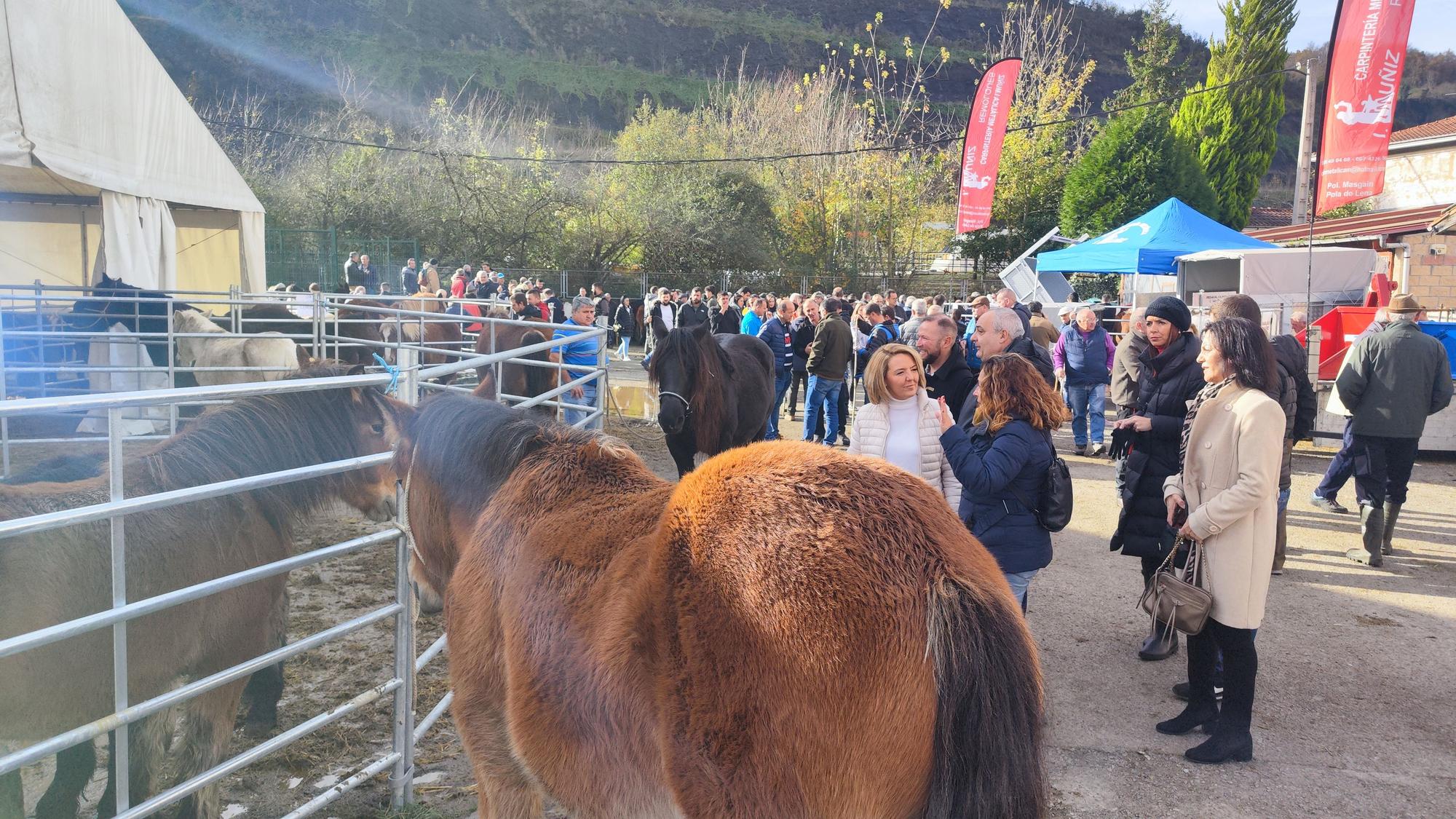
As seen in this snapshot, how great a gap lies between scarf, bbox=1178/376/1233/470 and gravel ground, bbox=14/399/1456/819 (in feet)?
4.17

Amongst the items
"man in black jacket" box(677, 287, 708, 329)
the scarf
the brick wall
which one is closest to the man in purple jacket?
the scarf

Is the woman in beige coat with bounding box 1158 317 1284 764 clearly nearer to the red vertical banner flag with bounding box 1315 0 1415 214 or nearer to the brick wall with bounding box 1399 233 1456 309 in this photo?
the red vertical banner flag with bounding box 1315 0 1415 214

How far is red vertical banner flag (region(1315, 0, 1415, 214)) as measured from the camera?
8.27 m

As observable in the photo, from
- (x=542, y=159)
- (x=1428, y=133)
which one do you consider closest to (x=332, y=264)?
(x=542, y=159)

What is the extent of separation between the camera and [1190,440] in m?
3.74

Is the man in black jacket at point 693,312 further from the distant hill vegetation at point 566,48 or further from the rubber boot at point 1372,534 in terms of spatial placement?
the distant hill vegetation at point 566,48

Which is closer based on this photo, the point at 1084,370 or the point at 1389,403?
the point at 1389,403

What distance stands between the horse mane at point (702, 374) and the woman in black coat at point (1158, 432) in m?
3.59

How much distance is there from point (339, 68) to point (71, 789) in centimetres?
5164

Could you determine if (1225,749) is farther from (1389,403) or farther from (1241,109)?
(1241,109)

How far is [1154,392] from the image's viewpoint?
450 cm

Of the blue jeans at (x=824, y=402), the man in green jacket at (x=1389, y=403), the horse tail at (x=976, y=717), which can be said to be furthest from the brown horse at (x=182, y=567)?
the blue jeans at (x=824, y=402)

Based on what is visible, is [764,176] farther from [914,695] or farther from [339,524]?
[914,695]

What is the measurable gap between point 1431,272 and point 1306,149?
141 inches
